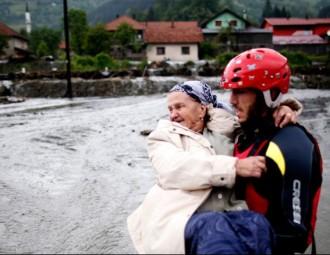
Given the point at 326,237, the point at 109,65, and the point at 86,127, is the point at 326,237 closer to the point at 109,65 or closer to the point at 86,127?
the point at 86,127

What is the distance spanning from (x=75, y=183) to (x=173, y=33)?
5240cm

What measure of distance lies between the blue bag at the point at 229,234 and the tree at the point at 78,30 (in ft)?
168

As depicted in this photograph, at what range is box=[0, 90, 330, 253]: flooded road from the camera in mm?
4102

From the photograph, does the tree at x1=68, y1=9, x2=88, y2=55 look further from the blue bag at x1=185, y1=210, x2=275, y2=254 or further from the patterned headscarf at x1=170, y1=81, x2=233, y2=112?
the blue bag at x1=185, y1=210, x2=275, y2=254

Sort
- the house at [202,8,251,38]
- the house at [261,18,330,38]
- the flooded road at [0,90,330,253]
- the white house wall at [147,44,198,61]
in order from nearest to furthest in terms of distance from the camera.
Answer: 1. the flooded road at [0,90,330,253]
2. the white house wall at [147,44,198,61]
3. the house at [202,8,251,38]
4. the house at [261,18,330,38]

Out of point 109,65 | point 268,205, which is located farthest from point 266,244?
point 109,65

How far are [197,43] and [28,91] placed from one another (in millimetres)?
33131

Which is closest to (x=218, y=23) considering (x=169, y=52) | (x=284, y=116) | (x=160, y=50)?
(x=169, y=52)

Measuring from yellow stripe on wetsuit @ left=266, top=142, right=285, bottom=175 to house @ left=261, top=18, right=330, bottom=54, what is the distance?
5940cm

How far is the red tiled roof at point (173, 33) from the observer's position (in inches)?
2164

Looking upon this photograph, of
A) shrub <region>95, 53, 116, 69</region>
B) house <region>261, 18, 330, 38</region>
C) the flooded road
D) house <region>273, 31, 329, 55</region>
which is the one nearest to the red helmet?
the flooded road

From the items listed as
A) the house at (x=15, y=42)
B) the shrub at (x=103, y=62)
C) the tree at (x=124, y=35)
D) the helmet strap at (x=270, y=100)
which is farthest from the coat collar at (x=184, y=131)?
the house at (x=15, y=42)

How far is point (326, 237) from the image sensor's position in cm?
391

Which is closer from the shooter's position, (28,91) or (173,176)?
(173,176)
